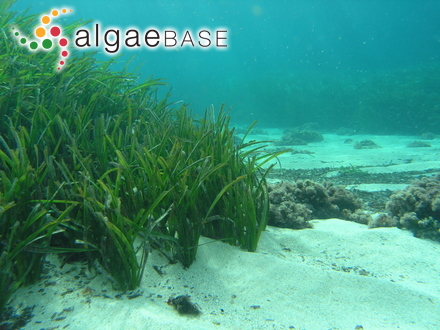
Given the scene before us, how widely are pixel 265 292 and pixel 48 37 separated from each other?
5.52 meters

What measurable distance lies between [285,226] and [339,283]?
133 cm

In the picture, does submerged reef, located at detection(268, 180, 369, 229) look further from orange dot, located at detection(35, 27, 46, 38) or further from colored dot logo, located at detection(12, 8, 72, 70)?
orange dot, located at detection(35, 27, 46, 38)

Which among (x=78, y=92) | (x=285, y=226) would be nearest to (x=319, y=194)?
(x=285, y=226)

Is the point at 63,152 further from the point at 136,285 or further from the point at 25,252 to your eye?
the point at 136,285

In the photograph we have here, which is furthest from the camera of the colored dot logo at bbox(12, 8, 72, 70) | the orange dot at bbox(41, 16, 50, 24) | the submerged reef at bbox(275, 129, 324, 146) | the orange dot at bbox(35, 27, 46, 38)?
the submerged reef at bbox(275, 129, 324, 146)

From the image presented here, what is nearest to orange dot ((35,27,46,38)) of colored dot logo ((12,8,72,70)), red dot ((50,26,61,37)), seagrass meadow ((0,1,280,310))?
colored dot logo ((12,8,72,70))

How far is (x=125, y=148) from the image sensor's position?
297 centimetres

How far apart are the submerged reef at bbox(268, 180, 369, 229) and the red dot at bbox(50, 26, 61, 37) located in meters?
4.65

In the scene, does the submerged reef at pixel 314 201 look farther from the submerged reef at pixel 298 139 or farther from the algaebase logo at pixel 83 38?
the submerged reef at pixel 298 139

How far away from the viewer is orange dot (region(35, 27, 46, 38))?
16.3 ft

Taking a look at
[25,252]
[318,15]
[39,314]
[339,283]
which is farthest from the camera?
[318,15]

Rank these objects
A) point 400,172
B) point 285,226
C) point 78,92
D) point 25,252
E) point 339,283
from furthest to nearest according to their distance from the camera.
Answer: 1. point 400,172
2. point 78,92
3. point 285,226
4. point 339,283
5. point 25,252

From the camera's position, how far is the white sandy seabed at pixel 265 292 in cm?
181

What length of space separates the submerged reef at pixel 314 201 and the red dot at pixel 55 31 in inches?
183
